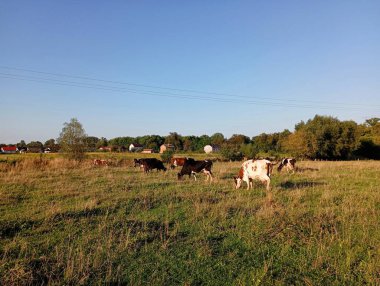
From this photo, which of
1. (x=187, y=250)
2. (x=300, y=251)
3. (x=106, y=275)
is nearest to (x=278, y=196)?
(x=300, y=251)

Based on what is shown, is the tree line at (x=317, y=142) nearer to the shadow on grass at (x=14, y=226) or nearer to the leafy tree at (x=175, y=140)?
the shadow on grass at (x=14, y=226)

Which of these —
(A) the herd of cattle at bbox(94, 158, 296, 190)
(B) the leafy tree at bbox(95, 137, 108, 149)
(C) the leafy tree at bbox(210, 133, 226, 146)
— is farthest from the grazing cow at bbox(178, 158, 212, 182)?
(B) the leafy tree at bbox(95, 137, 108, 149)

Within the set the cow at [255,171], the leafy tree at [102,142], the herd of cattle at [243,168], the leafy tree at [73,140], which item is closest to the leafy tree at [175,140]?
the leafy tree at [102,142]

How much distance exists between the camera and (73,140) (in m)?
35.4

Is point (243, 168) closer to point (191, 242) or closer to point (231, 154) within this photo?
point (191, 242)

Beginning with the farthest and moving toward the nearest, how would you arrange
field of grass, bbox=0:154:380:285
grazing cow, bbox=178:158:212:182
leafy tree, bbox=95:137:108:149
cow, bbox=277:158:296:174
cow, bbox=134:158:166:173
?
leafy tree, bbox=95:137:108:149 → cow, bbox=134:158:166:173 → cow, bbox=277:158:296:174 → grazing cow, bbox=178:158:212:182 → field of grass, bbox=0:154:380:285

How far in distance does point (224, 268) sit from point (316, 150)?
4713 cm

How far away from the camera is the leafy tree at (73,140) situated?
3506 centimetres

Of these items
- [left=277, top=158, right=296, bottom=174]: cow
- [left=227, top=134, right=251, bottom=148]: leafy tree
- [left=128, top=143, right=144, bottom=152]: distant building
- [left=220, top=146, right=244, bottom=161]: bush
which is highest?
[left=227, top=134, right=251, bottom=148]: leafy tree

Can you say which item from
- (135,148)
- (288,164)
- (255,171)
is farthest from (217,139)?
(255,171)

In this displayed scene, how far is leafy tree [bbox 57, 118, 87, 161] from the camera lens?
115ft

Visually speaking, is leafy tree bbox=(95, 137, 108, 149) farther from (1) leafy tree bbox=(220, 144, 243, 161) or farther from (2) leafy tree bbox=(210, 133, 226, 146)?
(1) leafy tree bbox=(220, 144, 243, 161)

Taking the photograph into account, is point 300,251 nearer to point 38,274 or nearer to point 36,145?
point 38,274

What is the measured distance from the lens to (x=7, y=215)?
8.02 m
